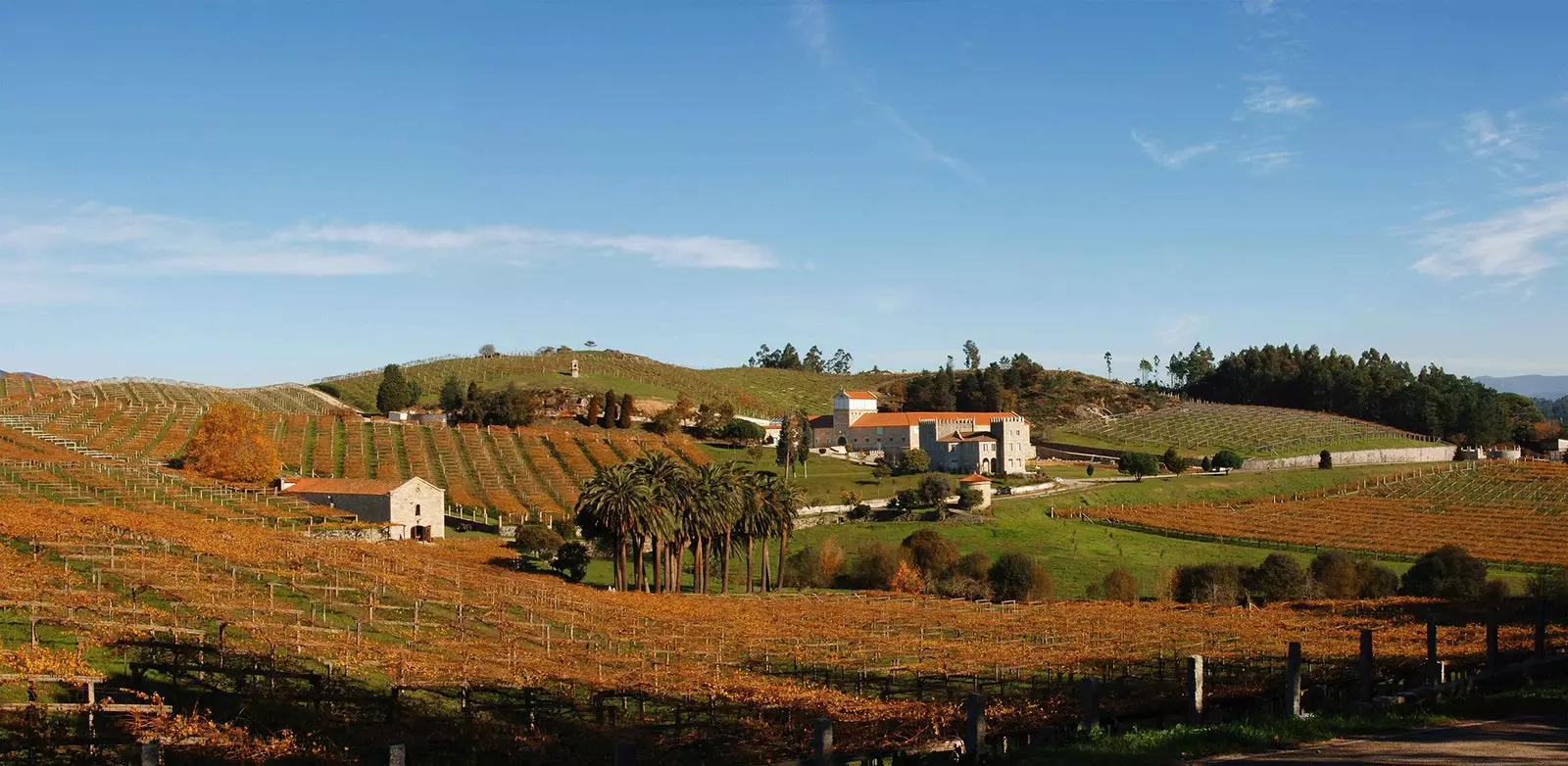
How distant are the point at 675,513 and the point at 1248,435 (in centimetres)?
13939

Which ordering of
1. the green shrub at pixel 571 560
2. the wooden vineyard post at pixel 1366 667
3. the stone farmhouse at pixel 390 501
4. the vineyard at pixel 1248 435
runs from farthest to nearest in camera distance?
1. the vineyard at pixel 1248 435
2. the stone farmhouse at pixel 390 501
3. the green shrub at pixel 571 560
4. the wooden vineyard post at pixel 1366 667

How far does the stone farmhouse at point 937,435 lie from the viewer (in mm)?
147750

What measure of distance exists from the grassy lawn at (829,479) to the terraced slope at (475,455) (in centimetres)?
588

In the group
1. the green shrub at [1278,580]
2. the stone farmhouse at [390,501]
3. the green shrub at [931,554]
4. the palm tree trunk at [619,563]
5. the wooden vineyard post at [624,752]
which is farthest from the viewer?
the green shrub at [931,554]

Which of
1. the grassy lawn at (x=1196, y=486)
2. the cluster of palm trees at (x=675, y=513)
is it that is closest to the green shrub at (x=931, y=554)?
the cluster of palm trees at (x=675, y=513)

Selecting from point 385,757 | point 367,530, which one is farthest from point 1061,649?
point 367,530

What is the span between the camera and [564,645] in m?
37.5

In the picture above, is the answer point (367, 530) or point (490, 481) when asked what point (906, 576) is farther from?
point (490, 481)

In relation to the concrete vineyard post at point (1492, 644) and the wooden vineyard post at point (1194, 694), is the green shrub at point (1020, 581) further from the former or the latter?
the wooden vineyard post at point (1194, 694)

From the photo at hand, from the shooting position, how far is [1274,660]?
34656 mm

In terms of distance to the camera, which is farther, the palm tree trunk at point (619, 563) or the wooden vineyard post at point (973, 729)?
the palm tree trunk at point (619, 563)

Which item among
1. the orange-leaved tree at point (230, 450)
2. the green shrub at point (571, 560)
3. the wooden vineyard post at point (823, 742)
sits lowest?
the green shrub at point (571, 560)

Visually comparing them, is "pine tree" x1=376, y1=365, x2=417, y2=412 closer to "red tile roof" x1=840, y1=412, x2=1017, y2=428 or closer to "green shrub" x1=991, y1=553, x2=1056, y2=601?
"red tile roof" x1=840, y1=412, x2=1017, y2=428

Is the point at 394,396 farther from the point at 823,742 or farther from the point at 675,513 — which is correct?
the point at 823,742
